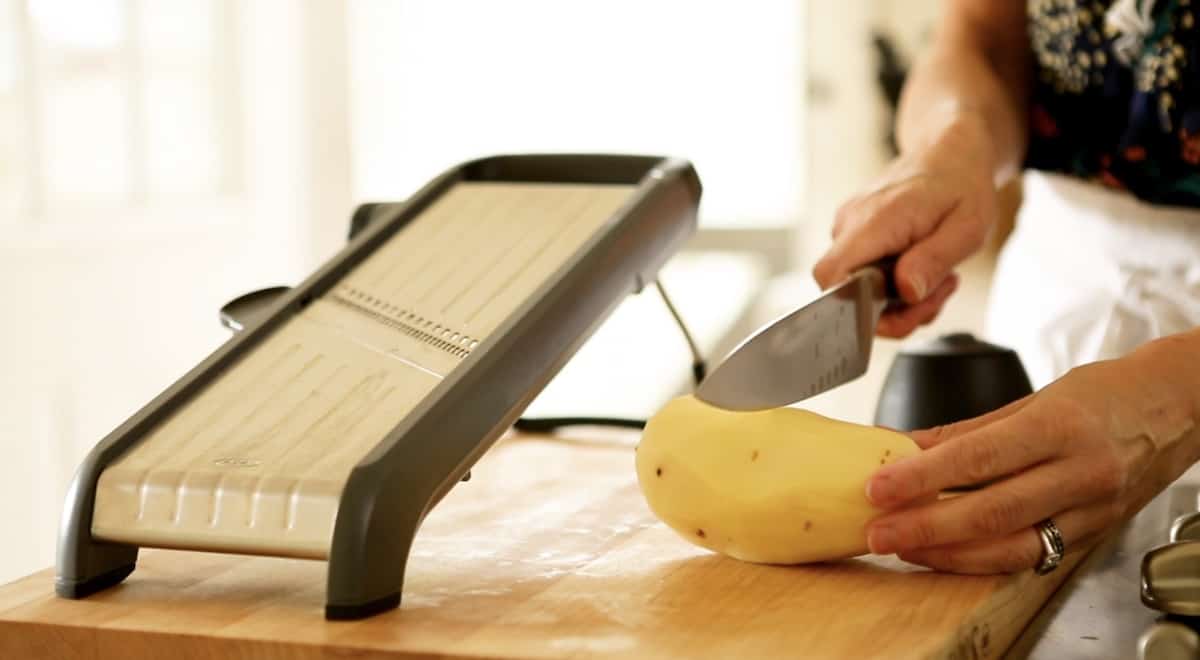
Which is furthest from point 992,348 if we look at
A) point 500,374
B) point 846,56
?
point 846,56

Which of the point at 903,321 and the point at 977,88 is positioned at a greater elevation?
the point at 977,88

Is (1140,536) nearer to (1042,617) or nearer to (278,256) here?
(1042,617)

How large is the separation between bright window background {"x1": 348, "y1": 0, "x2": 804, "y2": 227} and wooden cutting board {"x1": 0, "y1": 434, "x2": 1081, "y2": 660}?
2.39m

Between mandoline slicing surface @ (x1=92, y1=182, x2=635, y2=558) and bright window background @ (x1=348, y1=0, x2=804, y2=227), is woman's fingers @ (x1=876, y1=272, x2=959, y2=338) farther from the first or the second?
bright window background @ (x1=348, y1=0, x2=804, y2=227)

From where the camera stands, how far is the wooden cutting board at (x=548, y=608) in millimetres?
651

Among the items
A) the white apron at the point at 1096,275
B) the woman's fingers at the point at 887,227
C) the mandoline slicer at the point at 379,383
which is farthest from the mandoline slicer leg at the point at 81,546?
the white apron at the point at 1096,275

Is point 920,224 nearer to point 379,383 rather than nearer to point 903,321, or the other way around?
point 903,321

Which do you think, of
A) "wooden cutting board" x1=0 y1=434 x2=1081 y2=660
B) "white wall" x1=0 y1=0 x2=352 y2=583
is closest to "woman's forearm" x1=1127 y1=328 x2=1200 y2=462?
"wooden cutting board" x1=0 y1=434 x2=1081 y2=660

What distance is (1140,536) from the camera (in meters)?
0.93

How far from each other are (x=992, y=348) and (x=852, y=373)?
0.15 meters

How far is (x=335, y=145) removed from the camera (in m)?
3.20

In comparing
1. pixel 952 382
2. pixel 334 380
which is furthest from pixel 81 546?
pixel 952 382

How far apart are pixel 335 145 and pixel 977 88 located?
82.9 inches

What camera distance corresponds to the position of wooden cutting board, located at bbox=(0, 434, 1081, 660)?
0.65 metres
